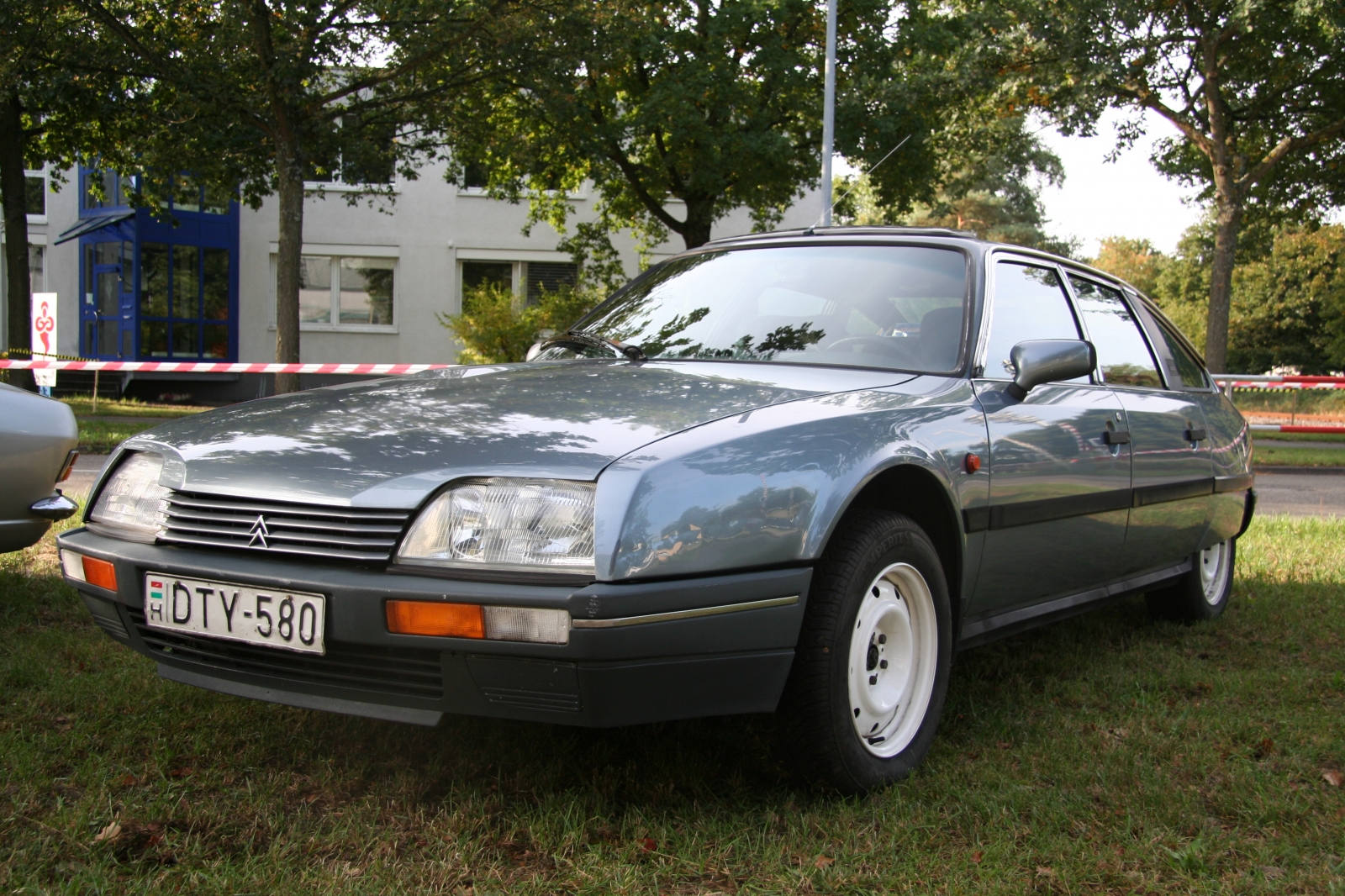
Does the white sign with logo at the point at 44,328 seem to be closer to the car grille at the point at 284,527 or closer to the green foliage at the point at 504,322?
the green foliage at the point at 504,322

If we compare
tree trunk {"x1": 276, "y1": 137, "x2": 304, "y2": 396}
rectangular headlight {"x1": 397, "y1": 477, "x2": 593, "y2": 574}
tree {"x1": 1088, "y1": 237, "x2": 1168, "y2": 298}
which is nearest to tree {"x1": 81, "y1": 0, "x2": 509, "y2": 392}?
tree trunk {"x1": 276, "y1": 137, "x2": 304, "y2": 396}

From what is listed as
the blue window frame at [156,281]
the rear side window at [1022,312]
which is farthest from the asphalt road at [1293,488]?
the blue window frame at [156,281]

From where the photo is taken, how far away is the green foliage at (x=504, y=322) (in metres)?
20.3

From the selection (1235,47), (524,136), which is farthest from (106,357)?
(1235,47)

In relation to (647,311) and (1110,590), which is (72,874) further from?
(1110,590)

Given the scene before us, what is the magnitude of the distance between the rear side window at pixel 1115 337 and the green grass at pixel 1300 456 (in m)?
9.87

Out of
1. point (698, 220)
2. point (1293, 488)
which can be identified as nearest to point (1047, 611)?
point (1293, 488)

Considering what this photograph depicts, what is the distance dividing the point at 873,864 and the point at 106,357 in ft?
77.0

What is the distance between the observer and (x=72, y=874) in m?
2.23

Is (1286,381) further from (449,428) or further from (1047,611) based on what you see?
(449,428)

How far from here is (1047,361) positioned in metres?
3.29

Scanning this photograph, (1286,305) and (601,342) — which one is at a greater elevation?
(1286,305)

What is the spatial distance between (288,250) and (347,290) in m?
10.3

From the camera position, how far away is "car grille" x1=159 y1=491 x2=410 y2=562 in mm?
2357
